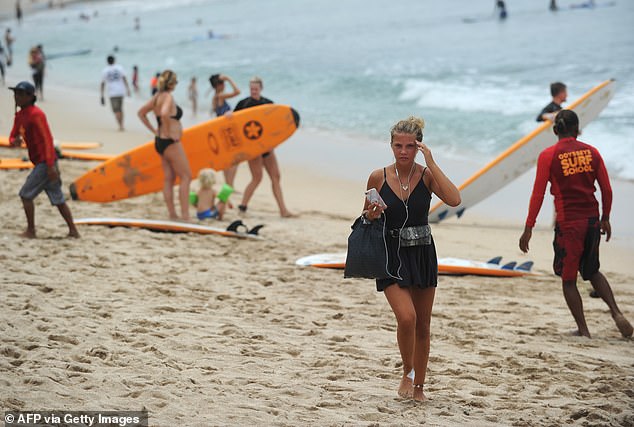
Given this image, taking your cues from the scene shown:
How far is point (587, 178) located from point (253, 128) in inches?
203

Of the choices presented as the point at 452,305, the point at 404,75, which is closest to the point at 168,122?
the point at 452,305

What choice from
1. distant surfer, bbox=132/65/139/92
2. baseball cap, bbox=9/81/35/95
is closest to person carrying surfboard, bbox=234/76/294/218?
baseball cap, bbox=9/81/35/95

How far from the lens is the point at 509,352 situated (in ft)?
17.5

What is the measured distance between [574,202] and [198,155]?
18.5 ft

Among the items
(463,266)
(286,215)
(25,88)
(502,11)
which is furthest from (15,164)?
(502,11)

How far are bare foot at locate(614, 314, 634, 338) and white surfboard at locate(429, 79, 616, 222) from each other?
423 cm

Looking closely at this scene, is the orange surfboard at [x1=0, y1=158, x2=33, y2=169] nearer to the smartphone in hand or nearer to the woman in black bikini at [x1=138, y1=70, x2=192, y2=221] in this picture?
the woman in black bikini at [x1=138, y1=70, x2=192, y2=221]

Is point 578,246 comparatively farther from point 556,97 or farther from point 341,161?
point 341,161

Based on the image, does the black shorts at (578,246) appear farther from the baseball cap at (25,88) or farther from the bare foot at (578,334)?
the baseball cap at (25,88)

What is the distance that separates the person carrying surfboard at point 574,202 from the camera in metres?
5.47

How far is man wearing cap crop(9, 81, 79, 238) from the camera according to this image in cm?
714

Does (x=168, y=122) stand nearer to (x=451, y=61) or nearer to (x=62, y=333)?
(x=62, y=333)

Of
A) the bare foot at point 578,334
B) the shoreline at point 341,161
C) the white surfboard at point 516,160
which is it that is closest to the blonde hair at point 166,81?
the shoreline at point 341,161

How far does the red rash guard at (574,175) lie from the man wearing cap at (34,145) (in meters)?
4.03
